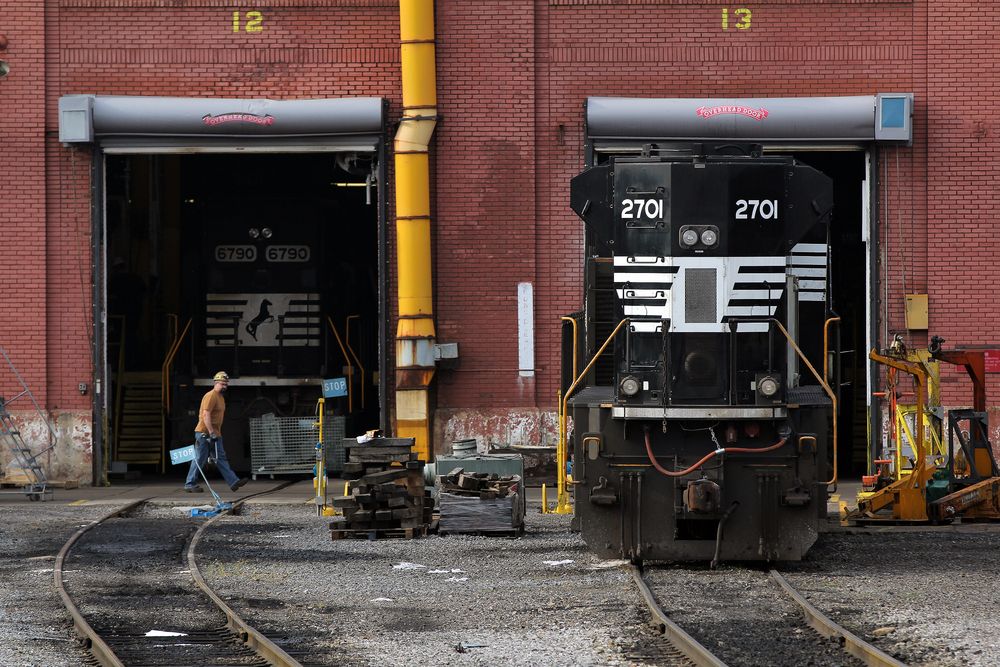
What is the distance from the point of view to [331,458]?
2227 centimetres

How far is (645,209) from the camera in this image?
39.3 feet

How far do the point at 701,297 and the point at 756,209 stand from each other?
841 mm

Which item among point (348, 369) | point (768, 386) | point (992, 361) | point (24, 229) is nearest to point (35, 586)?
point (768, 386)

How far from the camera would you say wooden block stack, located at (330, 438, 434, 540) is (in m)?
14.6

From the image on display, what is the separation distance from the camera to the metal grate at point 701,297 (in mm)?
11852

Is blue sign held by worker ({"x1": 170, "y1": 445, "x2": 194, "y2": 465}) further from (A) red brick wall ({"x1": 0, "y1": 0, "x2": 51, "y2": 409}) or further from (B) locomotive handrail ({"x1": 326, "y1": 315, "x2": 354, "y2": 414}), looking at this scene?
(B) locomotive handrail ({"x1": 326, "y1": 315, "x2": 354, "y2": 414})

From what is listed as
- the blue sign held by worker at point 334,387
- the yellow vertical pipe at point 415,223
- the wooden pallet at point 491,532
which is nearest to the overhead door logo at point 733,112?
the yellow vertical pipe at point 415,223

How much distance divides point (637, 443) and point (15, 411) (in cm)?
1137

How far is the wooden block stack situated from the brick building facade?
5329mm

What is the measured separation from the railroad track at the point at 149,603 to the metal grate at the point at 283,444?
5.87 m

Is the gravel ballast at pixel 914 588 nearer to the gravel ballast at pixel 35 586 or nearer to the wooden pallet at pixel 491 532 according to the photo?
the wooden pallet at pixel 491 532

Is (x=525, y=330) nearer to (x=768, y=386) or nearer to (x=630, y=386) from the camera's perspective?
(x=630, y=386)

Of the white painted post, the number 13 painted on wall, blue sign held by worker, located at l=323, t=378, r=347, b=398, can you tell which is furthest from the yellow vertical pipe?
the number 13 painted on wall

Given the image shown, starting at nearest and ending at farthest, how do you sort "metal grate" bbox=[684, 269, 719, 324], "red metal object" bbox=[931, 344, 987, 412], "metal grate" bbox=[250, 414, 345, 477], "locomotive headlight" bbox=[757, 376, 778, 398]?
"locomotive headlight" bbox=[757, 376, 778, 398] < "metal grate" bbox=[684, 269, 719, 324] < "red metal object" bbox=[931, 344, 987, 412] < "metal grate" bbox=[250, 414, 345, 477]
